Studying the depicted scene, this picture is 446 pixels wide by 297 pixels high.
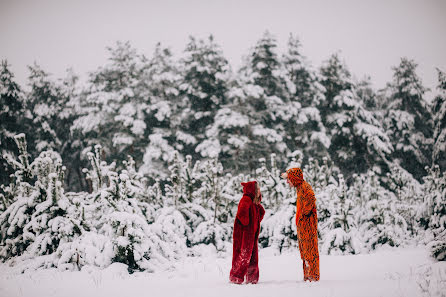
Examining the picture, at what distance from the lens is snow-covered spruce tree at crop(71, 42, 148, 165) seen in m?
22.0

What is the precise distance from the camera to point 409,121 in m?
25.1

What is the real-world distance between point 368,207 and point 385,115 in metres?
21.1

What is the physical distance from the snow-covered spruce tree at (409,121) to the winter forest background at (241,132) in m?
0.09

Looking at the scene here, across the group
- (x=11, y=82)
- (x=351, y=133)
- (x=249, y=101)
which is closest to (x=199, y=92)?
(x=249, y=101)

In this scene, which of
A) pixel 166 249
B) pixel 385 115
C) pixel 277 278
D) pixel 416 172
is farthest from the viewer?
pixel 385 115

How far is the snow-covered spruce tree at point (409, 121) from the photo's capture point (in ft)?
82.9

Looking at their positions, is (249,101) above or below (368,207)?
above

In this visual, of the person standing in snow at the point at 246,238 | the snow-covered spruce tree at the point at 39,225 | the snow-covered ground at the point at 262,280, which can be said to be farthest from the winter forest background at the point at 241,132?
the person standing in snow at the point at 246,238

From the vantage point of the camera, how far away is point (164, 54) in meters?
23.7

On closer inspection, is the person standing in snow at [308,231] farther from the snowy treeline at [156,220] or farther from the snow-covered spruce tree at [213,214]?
the snow-covered spruce tree at [213,214]

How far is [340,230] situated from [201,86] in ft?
53.6

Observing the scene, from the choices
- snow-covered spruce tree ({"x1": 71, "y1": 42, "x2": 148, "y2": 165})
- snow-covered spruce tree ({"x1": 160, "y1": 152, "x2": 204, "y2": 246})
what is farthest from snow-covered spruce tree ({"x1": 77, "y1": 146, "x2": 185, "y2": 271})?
snow-covered spruce tree ({"x1": 71, "y1": 42, "x2": 148, "y2": 165})

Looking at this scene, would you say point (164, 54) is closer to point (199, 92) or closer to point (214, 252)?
point (199, 92)

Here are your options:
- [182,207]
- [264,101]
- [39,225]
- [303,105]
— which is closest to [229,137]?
[264,101]
